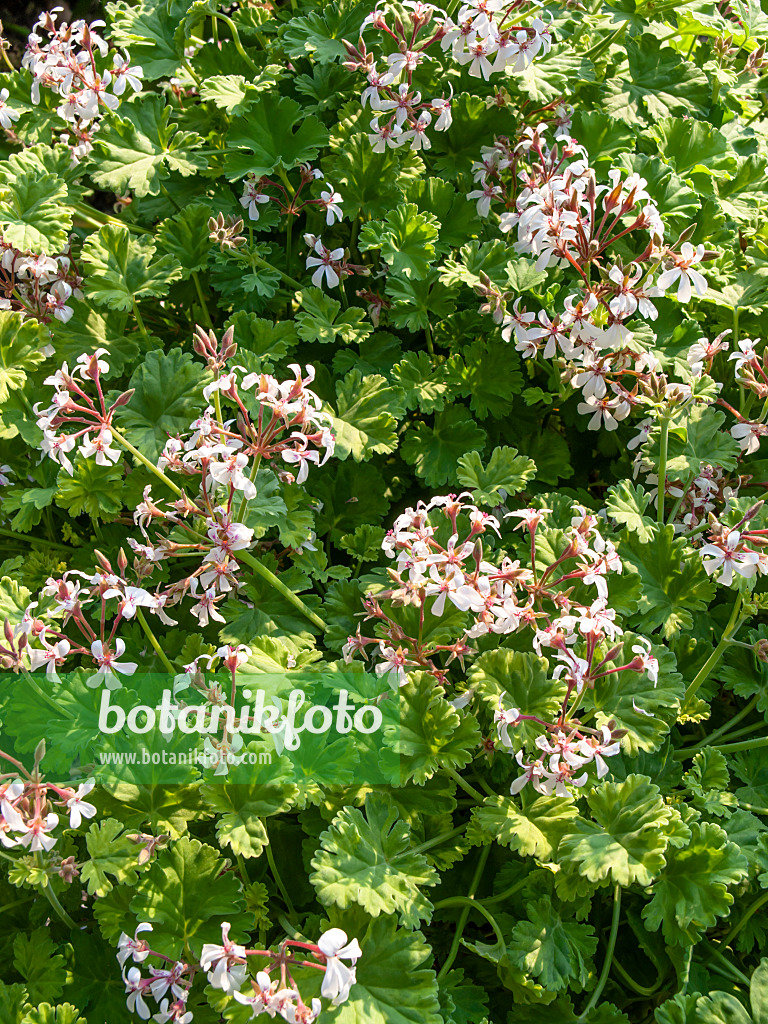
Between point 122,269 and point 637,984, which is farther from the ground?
point 122,269

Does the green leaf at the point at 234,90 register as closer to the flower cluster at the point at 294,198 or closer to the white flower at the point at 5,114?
the flower cluster at the point at 294,198

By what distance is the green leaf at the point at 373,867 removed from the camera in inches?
75.0

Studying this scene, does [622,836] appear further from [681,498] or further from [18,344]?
[18,344]

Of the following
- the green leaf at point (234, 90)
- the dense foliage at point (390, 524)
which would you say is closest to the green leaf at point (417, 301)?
the dense foliage at point (390, 524)

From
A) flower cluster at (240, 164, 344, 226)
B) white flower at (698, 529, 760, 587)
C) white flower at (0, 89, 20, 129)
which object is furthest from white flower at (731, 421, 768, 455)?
white flower at (0, 89, 20, 129)

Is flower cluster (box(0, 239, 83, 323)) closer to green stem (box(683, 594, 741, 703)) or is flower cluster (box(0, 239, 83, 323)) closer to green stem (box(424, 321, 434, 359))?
green stem (box(424, 321, 434, 359))

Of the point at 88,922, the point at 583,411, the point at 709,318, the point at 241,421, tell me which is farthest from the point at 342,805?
the point at 709,318

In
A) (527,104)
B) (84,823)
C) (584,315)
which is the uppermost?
(527,104)

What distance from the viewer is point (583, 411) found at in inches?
108

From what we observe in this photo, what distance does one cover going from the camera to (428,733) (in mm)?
2174

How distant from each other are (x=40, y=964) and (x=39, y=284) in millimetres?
2020

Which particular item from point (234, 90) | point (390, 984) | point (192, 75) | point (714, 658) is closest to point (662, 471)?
point (714, 658)

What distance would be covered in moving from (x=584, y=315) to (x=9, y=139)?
2236mm

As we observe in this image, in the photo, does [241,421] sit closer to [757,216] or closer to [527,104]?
[527,104]
